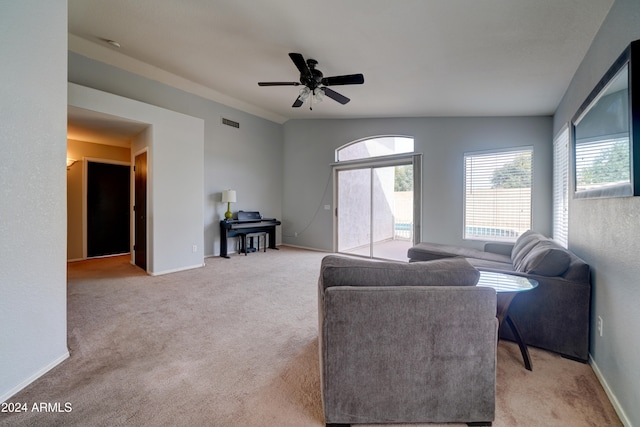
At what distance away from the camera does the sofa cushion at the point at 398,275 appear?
1.31m

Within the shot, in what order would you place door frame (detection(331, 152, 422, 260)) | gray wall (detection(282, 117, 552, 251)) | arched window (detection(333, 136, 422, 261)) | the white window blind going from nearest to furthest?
the white window blind < gray wall (detection(282, 117, 552, 251)) < door frame (detection(331, 152, 422, 260)) < arched window (detection(333, 136, 422, 261))

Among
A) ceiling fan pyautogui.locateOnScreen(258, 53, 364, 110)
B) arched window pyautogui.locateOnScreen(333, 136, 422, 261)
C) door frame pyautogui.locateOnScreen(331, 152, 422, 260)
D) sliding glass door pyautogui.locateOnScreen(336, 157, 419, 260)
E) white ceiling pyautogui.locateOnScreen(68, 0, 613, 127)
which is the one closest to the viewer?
white ceiling pyautogui.locateOnScreen(68, 0, 613, 127)

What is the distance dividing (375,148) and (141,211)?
4604mm

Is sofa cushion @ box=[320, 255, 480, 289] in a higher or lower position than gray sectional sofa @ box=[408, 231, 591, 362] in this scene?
higher

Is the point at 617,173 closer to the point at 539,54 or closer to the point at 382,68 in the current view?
the point at 539,54

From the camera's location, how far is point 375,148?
5637 mm

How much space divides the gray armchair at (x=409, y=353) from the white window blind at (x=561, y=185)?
8.89 feet

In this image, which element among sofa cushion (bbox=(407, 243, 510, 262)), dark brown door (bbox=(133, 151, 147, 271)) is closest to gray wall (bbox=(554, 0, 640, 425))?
sofa cushion (bbox=(407, 243, 510, 262))

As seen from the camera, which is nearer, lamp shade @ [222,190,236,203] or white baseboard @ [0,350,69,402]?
white baseboard @ [0,350,69,402]

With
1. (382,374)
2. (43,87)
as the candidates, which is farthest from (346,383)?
(43,87)

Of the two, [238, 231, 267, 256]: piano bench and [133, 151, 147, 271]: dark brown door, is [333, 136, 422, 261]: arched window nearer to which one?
[238, 231, 267, 256]: piano bench

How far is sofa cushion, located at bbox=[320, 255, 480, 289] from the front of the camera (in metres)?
1.31

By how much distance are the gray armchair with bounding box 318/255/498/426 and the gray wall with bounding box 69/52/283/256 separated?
406 cm

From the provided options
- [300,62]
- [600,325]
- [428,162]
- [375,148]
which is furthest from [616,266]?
[375,148]
